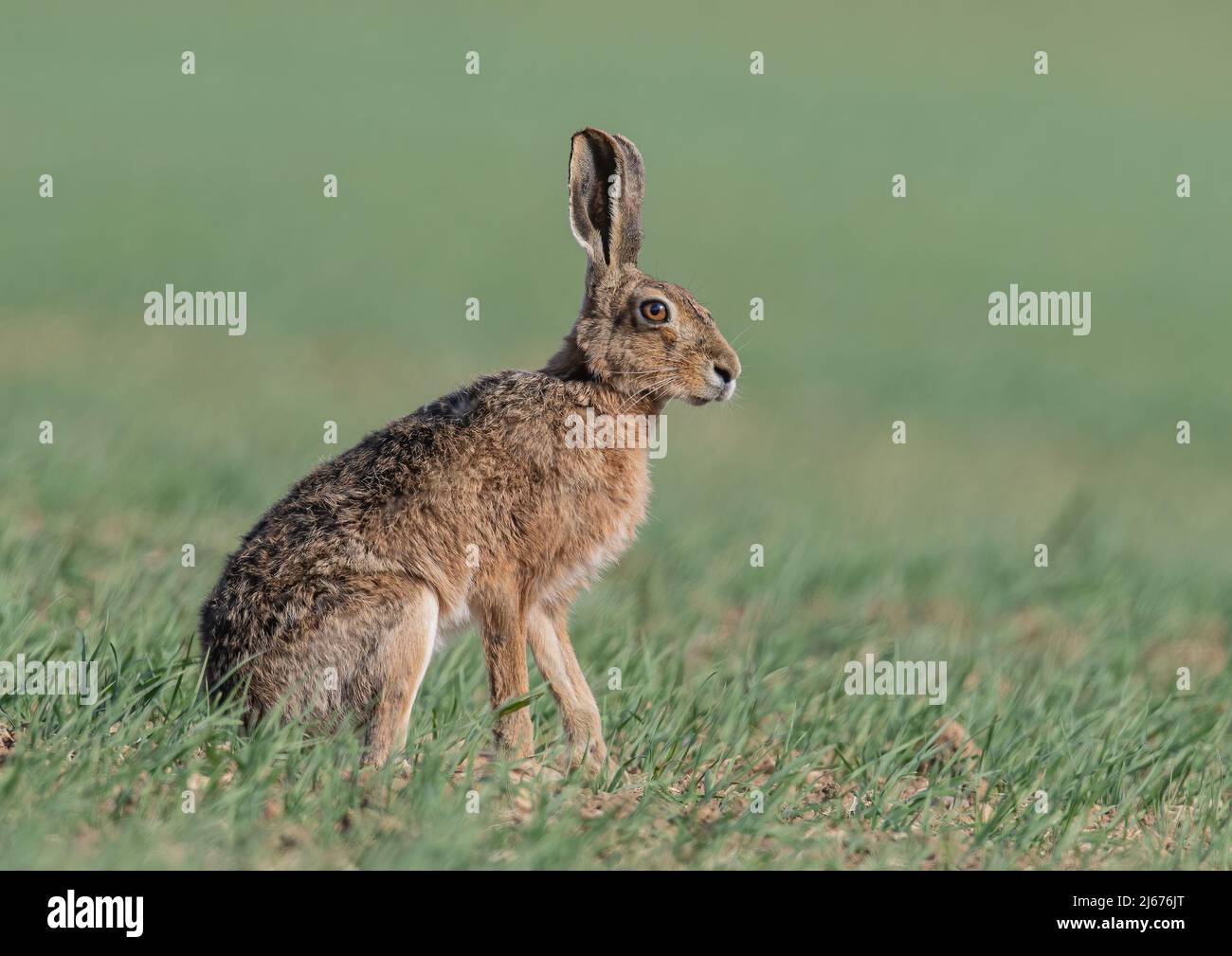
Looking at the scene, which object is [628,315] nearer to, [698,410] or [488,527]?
[488,527]

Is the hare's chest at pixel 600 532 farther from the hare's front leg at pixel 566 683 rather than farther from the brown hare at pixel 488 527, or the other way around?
the hare's front leg at pixel 566 683

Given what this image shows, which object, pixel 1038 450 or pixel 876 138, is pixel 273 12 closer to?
pixel 876 138

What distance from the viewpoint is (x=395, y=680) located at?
6.05 meters

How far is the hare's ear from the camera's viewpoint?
23.2ft

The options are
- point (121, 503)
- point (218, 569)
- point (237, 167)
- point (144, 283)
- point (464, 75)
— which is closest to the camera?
point (218, 569)

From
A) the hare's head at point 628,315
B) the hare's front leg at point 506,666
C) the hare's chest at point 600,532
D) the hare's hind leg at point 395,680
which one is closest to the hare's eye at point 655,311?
the hare's head at point 628,315

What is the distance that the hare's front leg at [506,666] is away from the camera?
6.37 metres

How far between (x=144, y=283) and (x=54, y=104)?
614 inches

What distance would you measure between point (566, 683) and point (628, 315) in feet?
5.65

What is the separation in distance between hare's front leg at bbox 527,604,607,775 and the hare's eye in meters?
1.38

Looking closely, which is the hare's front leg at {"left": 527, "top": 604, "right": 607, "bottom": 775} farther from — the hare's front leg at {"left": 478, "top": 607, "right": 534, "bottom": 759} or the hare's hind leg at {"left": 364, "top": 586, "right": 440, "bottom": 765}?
the hare's hind leg at {"left": 364, "top": 586, "right": 440, "bottom": 765}

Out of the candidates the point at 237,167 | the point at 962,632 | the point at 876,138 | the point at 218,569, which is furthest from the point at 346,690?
the point at 876,138

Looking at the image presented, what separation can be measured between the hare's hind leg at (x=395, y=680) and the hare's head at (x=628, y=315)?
5.56ft
